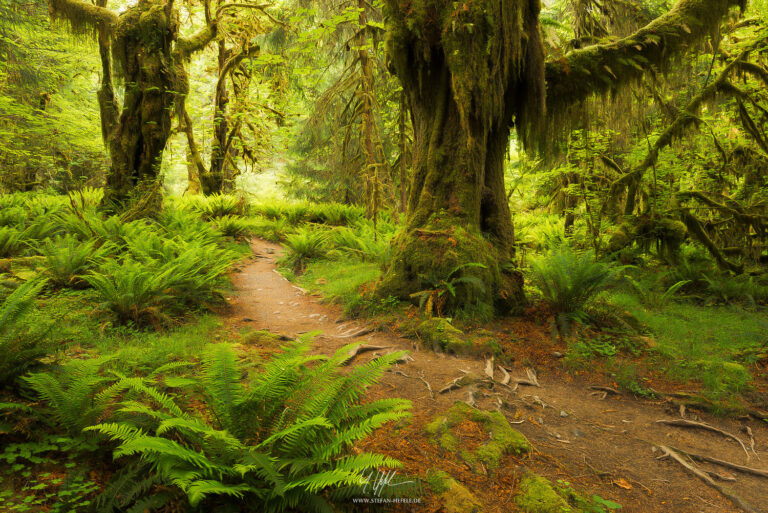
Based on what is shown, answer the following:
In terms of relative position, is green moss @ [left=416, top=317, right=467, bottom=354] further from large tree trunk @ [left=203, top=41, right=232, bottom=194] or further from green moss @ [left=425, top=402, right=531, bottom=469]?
large tree trunk @ [left=203, top=41, right=232, bottom=194]

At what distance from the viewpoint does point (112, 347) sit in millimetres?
3293

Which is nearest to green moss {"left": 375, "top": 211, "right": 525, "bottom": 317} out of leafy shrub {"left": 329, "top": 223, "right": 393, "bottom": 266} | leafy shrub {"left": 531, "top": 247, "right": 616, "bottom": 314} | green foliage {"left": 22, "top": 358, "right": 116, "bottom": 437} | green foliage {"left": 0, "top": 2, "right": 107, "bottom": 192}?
leafy shrub {"left": 531, "top": 247, "right": 616, "bottom": 314}

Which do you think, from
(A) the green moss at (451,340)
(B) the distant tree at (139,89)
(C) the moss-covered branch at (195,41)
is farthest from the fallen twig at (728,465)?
(C) the moss-covered branch at (195,41)

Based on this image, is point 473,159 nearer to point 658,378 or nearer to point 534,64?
point 534,64

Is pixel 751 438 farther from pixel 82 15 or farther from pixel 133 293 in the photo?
pixel 82 15

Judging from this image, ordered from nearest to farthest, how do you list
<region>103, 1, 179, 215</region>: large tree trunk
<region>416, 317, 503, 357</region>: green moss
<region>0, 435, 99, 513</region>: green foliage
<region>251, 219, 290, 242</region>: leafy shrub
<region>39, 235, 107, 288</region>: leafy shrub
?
1. <region>0, 435, 99, 513</region>: green foliage
2. <region>416, 317, 503, 357</region>: green moss
3. <region>39, 235, 107, 288</region>: leafy shrub
4. <region>103, 1, 179, 215</region>: large tree trunk
5. <region>251, 219, 290, 242</region>: leafy shrub

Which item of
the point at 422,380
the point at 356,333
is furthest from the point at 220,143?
the point at 422,380

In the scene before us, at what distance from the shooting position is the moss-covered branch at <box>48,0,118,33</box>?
795 centimetres

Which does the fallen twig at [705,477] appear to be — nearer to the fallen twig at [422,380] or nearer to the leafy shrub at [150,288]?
the fallen twig at [422,380]

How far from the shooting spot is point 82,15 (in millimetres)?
8016

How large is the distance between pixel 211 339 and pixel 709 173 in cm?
988

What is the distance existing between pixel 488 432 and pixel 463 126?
3.95 m

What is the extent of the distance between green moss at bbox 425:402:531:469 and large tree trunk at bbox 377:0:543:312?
81.1 inches

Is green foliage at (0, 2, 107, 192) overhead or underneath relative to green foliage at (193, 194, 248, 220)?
overhead
